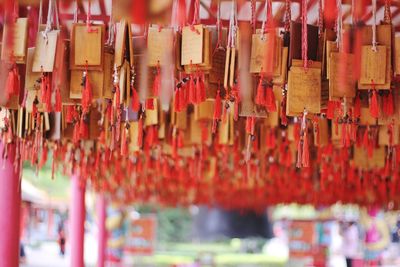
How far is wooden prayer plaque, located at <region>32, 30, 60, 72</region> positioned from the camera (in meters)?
3.22

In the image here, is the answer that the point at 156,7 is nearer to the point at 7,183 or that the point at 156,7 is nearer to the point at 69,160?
the point at 7,183

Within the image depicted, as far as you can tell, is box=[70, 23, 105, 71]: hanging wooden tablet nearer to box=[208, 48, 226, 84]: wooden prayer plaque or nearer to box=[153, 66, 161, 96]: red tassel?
box=[153, 66, 161, 96]: red tassel

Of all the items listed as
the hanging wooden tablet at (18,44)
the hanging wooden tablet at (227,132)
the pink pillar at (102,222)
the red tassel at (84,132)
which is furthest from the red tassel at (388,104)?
the pink pillar at (102,222)

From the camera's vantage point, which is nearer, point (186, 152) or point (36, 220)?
point (186, 152)

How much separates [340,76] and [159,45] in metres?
0.77

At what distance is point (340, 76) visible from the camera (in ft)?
10.5

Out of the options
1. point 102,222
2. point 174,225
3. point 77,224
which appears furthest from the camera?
point 174,225

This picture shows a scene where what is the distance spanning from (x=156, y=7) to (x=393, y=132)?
2943 mm

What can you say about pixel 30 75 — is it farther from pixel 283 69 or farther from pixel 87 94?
pixel 283 69

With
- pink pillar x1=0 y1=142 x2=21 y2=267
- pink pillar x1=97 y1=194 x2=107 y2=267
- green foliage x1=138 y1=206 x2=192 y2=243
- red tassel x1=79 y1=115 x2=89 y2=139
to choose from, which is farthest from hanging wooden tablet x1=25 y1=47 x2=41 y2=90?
green foliage x1=138 y1=206 x2=192 y2=243

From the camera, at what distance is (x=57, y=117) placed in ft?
16.5

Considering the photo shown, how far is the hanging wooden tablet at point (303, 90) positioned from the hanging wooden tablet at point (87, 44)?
797 millimetres

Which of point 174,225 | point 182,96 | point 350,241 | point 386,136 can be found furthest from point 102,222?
point 174,225

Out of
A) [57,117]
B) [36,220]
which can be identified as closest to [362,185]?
[57,117]
